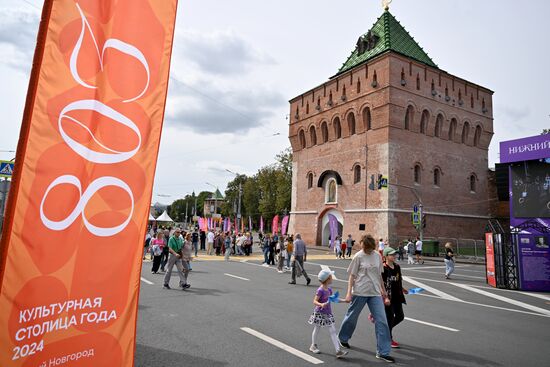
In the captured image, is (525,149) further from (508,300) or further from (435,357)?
(435,357)

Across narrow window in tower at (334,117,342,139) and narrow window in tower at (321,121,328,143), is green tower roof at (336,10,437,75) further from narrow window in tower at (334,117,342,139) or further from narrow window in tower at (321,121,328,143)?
narrow window in tower at (321,121,328,143)

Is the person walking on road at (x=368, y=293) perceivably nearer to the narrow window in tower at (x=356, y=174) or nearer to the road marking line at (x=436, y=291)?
the road marking line at (x=436, y=291)

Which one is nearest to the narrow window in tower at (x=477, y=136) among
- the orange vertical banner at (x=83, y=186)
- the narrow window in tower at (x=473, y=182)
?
the narrow window in tower at (x=473, y=182)

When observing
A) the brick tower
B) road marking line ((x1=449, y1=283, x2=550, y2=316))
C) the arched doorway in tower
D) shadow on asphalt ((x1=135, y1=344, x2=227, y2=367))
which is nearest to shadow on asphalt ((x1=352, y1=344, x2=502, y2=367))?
shadow on asphalt ((x1=135, y1=344, x2=227, y2=367))

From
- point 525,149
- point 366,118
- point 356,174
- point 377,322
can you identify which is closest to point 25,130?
point 377,322

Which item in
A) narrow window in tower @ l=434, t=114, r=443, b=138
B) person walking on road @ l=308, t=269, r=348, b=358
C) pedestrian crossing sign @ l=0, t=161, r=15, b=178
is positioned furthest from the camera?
narrow window in tower @ l=434, t=114, r=443, b=138

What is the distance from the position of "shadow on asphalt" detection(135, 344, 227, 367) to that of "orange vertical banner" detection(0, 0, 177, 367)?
7.41ft

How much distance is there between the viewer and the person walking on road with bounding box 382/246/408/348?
576cm

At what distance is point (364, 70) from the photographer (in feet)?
111

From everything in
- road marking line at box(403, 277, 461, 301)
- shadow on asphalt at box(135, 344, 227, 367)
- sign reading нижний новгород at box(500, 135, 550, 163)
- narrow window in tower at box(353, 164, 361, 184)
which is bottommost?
shadow on asphalt at box(135, 344, 227, 367)

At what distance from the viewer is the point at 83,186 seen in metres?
2.57

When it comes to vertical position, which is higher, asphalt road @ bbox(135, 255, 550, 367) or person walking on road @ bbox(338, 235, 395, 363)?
person walking on road @ bbox(338, 235, 395, 363)

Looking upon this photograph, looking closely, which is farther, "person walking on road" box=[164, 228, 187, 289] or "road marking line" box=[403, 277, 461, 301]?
"road marking line" box=[403, 277, 461, 301]

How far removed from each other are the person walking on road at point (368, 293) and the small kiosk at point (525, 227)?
1111cm
